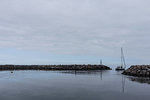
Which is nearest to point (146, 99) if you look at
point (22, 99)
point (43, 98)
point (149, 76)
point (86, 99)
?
point (86, 99)

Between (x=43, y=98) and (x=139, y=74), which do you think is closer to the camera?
(x=43, y=98)

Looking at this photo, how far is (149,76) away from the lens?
35750mm

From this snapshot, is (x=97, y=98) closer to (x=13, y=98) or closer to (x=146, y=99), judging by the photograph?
(x=146, y=99)

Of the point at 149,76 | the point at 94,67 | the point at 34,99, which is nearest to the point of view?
the point at 34,99

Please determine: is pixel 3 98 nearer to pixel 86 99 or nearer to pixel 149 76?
pixel 86 99

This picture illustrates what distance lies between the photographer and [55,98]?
16.0m

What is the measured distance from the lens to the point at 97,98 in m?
16.2

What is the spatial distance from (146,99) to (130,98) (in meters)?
1.33

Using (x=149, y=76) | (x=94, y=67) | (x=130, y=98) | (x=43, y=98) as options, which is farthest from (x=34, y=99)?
(x=94, y=67)

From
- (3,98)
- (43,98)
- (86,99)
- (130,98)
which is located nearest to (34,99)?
→ (43,98)

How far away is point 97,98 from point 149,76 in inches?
915

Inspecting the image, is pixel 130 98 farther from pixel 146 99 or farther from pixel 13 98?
pixel 13 98

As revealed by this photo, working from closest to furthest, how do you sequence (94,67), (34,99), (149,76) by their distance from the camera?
(34,99) → (149,76) → (94,67)

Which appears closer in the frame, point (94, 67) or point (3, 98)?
point (3, 98)
